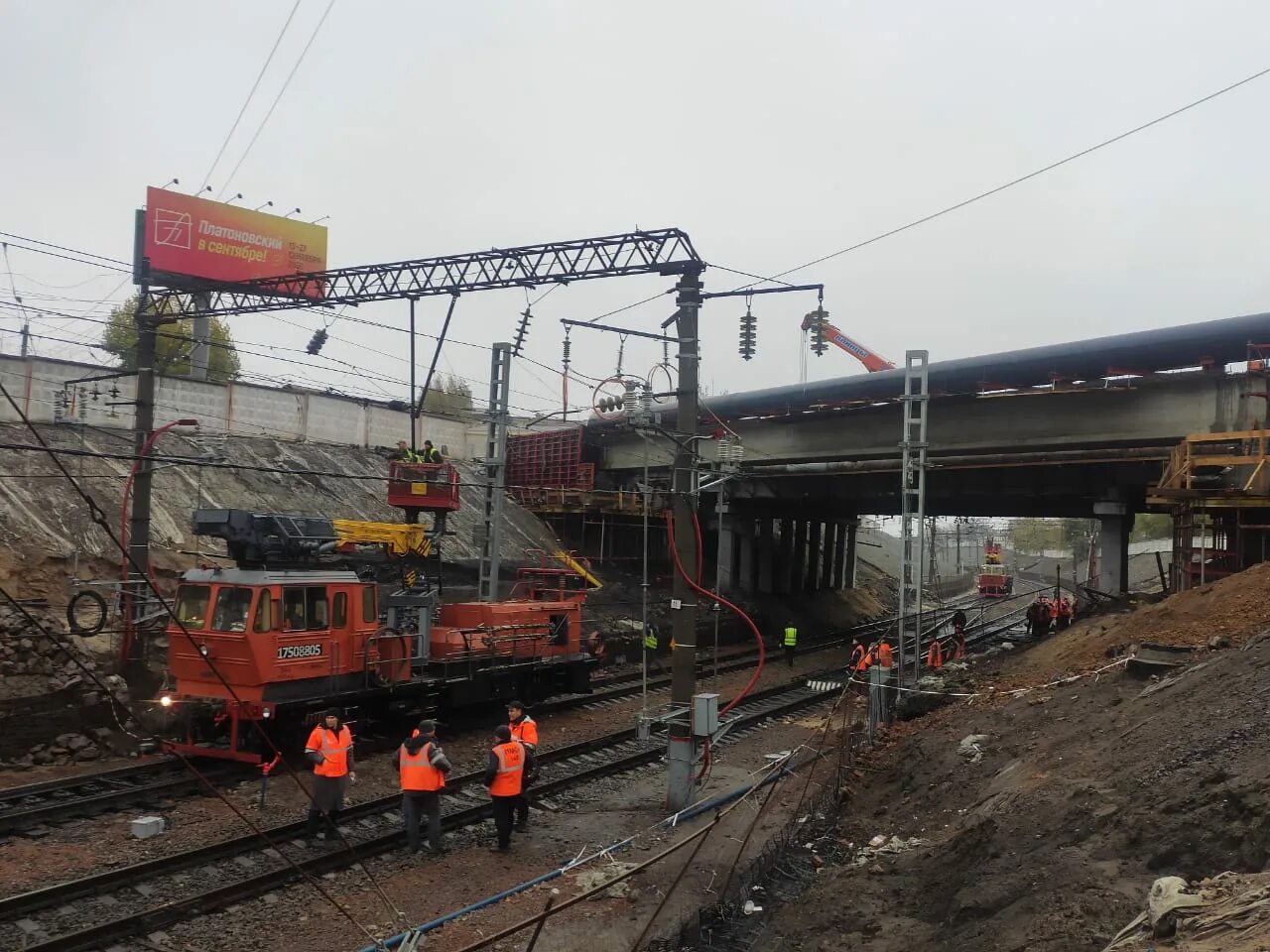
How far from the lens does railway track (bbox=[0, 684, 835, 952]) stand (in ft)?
25.8

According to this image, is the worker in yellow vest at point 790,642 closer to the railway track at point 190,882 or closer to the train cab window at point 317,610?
the railway track at point 190,882

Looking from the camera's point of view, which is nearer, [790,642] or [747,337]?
[747,337]

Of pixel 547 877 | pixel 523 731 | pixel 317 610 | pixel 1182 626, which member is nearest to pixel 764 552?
pixel 1182 626

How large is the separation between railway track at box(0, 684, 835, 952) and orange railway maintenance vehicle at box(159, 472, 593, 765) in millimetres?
1923

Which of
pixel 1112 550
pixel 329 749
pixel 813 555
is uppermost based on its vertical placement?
pixel 1112 550

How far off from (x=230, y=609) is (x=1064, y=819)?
11107 mm

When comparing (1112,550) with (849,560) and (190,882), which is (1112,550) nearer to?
(849,560)

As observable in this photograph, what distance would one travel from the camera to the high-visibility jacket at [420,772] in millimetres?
10109

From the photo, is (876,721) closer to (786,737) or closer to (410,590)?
(786,737)

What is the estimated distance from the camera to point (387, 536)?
17.0 meters

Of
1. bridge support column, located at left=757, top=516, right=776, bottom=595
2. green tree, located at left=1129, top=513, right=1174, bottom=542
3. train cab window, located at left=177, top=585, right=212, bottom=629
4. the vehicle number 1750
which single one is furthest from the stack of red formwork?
green tree, located at left=1129, top=513, right=1174, bottom=542

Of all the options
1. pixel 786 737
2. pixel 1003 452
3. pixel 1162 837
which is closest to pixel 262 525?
pixel 786 737

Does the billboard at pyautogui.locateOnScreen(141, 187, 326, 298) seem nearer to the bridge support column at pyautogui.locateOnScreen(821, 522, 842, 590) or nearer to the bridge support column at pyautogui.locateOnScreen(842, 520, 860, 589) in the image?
the bridge support column at pyautogui.locateOnScreen(821, 522, 842, 590)

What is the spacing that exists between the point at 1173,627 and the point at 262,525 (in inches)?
559
